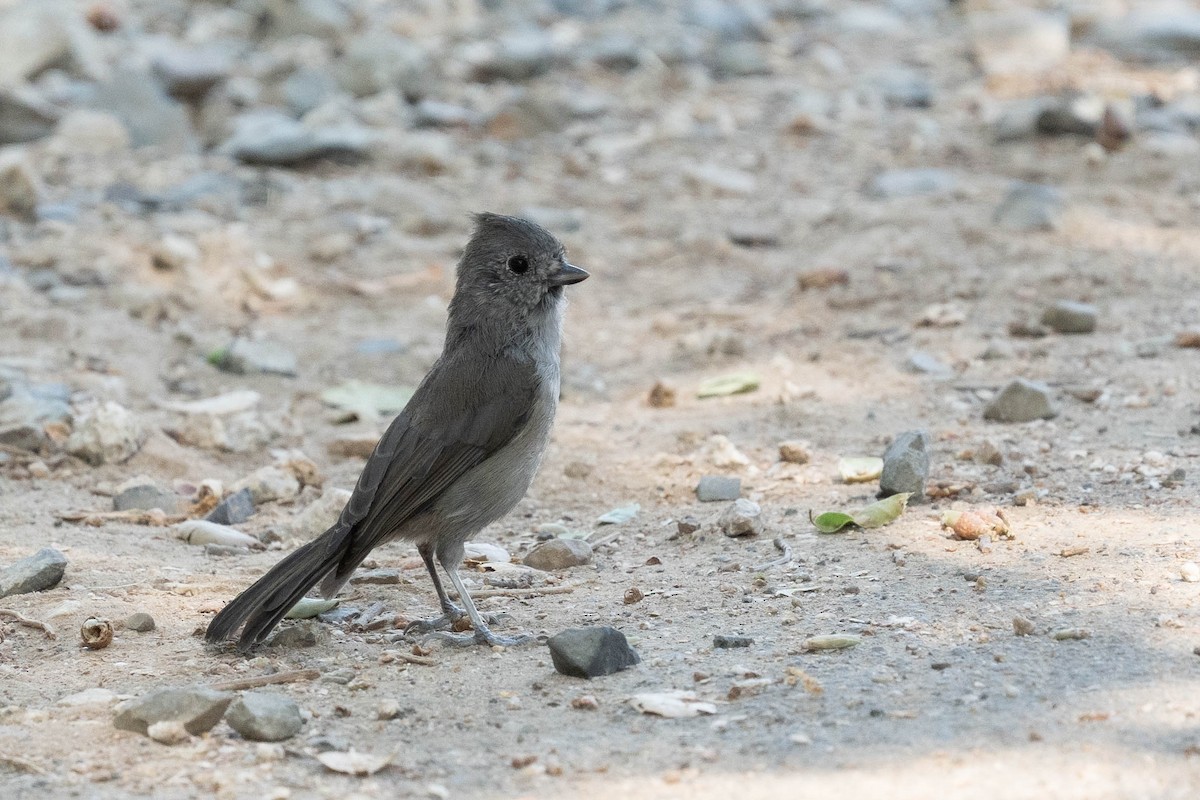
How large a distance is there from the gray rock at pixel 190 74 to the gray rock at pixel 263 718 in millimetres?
8561

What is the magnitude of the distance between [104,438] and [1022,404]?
3840 millimetres

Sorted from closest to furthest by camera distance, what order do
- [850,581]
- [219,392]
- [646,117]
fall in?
1. [850,581]
2. [219,392]
3. [646,117]

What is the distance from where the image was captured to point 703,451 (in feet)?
19.7

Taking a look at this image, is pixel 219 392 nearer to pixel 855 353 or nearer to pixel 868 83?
pixel 855 353

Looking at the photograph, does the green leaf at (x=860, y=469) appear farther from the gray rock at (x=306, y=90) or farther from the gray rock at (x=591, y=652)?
the gray rock at (x=306, y=90)

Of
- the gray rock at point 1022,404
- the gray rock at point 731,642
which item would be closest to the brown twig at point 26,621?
the gray rock at point 731,642

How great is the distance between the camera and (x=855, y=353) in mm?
7188

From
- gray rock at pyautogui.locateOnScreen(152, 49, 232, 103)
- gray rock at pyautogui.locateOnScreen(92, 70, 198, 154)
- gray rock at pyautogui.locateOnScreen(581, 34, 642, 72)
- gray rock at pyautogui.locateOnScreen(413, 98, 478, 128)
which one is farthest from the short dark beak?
gray rock at pyautogui.locateOnScreen(581, 34, 642, 72)

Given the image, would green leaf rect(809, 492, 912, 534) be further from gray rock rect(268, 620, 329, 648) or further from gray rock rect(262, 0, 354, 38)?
gray rock rect(262, 0, 354, 38)

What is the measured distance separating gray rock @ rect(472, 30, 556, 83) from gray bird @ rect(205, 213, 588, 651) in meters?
7.14

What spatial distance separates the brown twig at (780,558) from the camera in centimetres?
474

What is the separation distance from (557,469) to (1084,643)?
2.74 meters

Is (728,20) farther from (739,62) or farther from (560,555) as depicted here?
(560,555)

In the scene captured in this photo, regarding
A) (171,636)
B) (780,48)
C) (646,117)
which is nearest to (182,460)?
(171,636)
